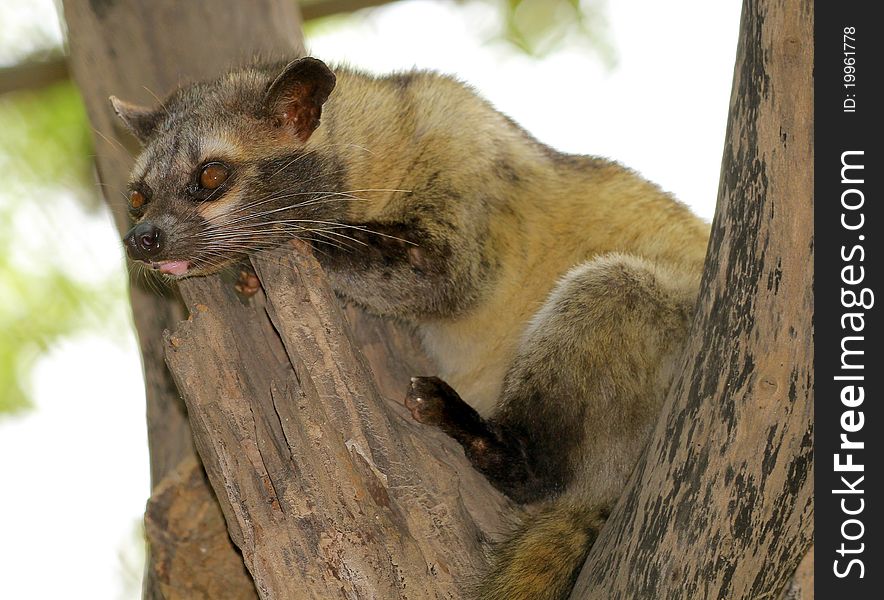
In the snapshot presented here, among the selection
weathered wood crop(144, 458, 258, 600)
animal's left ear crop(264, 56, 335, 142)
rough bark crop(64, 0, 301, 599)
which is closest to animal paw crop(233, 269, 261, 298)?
animal's left ear crop(264, 56, 335, 142)

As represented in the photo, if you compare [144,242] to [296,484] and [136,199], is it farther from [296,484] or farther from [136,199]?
[296,484]

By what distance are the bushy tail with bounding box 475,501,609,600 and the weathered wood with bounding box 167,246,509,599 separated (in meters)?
0.11

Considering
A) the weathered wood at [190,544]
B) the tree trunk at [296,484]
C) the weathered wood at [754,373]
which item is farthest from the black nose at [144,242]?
the weathered wood at [754,373]

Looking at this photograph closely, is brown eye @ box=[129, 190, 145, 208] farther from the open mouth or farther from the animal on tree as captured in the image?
the open mouth

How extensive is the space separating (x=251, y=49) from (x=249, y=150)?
4.35 ft

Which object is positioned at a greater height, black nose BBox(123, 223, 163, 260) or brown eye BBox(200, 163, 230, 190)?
brown eye BBox(200, 163, 230, 190)

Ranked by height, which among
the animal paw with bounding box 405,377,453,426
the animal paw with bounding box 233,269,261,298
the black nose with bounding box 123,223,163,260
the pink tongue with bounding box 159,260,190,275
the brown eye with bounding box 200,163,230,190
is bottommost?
the animal paw with bounding box 405,377,453,426

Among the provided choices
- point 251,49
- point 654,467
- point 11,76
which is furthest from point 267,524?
point 11,76

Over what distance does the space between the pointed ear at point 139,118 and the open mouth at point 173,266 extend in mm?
936

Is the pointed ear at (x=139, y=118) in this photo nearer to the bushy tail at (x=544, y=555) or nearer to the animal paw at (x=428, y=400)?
the animal paw at (x=428, y=400)

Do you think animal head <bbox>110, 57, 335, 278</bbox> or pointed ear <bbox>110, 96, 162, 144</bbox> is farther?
pointed ear <bbox>110, 96, 162, 144</bbox>

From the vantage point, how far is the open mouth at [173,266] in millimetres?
4453

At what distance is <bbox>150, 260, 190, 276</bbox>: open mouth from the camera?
14.6 ft
